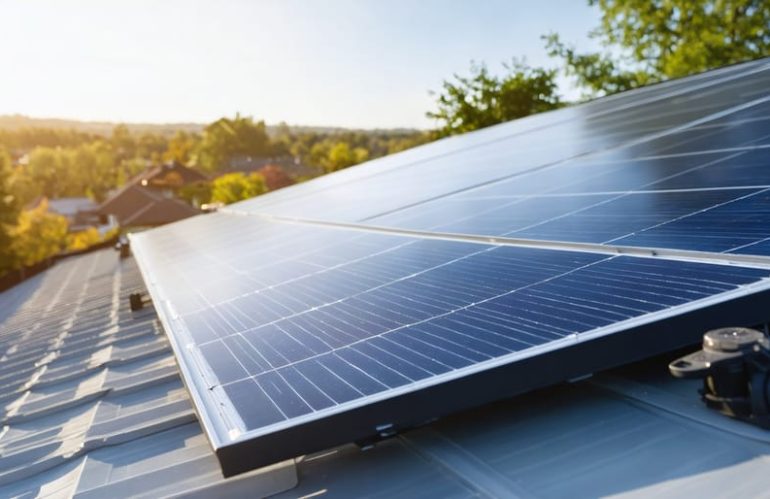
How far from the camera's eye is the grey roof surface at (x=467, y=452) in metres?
2.84

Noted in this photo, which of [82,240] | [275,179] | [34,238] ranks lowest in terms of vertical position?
[82,240]

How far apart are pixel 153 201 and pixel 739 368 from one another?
10086cm

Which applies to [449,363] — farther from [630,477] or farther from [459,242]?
[459,242]

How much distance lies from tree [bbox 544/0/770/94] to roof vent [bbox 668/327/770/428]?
47.4m

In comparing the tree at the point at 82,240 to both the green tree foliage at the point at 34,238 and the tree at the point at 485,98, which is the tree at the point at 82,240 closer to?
the green tree foliage at the point at 34,238

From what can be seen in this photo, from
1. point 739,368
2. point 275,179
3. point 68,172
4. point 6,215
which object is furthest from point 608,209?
point 68,172

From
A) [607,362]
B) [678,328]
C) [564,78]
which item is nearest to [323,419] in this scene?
[607,362]

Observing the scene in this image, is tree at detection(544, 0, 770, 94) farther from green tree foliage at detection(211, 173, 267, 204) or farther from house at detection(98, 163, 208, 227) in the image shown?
green tree foliage at detection(211, 173, 267, 204)

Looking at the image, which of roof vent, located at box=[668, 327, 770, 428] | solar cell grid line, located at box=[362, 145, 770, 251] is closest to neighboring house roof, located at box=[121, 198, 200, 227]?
solar cell grid line, located at box=[362, 145, 770, 251]

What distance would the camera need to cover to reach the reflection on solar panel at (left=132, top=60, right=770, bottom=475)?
3.01m

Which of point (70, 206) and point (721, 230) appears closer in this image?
point (721, 230)

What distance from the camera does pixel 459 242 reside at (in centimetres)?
612

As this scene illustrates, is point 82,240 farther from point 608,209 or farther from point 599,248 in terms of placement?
point 599,248

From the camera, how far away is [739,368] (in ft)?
9.14
